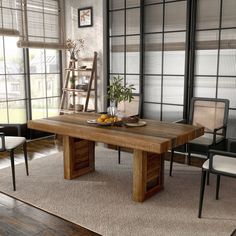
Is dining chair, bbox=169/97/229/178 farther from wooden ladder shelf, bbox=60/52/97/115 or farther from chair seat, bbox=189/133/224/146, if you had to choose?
wooden ladder shelf, bbox=60/52/97/115

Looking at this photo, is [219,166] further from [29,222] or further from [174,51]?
[174,51]

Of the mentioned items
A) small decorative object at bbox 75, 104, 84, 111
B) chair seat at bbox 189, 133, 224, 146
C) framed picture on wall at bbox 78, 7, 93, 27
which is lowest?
chair seat at bbox 189, 133, 224, 146

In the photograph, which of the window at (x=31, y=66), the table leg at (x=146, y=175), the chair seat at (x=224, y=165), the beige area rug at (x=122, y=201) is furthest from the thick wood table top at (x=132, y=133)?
the window at (x=31, y=66)

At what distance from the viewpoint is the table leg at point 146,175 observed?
287 cm

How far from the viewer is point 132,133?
2.85m

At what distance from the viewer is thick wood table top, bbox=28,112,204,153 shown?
2596mm

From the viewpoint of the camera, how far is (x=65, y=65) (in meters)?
5.73

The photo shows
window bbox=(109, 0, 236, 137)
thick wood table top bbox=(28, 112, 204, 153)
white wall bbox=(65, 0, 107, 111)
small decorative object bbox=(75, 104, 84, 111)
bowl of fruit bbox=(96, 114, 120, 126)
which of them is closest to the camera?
thick wood table top bbox=(28, 112, 204, 153)

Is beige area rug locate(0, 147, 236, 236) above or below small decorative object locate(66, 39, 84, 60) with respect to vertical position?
below

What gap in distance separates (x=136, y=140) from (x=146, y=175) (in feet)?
1.59

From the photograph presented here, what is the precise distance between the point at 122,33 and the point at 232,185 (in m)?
2.83

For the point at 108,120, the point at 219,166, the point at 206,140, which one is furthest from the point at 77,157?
the point at 219,166

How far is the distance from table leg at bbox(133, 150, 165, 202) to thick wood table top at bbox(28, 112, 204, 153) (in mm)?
201

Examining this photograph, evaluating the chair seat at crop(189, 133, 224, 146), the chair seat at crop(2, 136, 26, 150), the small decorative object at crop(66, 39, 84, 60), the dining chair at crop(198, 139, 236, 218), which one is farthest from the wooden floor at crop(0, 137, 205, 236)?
the small decorative object at crop(66, 39, 84, 60)
